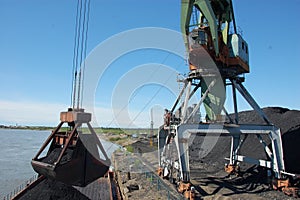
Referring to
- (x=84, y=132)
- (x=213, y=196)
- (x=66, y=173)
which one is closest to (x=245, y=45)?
(x=213, y=196)

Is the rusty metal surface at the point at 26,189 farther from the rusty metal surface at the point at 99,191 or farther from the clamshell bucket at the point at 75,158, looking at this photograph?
the clamshell bucket at the point at 75,158

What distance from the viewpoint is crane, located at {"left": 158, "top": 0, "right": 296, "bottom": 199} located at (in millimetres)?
12062

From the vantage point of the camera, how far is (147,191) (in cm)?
1205

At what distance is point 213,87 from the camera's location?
45.4 feet

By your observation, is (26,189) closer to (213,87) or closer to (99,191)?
(99,191)

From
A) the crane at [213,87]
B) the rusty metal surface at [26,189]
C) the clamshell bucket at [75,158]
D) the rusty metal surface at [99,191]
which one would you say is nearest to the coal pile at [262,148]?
the crane at [213,87]

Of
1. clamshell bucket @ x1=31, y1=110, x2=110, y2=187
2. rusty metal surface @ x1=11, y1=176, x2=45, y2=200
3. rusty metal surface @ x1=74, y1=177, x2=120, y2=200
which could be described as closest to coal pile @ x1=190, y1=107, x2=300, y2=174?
rusty metal surface @ x1=74, y1=177, x2=120, y2=200

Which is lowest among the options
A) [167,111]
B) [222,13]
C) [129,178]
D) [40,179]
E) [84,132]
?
[129,178]

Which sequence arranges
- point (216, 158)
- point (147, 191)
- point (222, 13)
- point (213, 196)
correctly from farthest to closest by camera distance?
point (216, 158) → point (222, 13) → point (147, 191) → point (213, 196)

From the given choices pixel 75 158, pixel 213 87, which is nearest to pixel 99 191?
pixel 75 158

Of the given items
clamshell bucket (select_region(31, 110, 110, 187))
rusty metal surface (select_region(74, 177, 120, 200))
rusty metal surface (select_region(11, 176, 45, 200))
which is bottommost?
rusty metal surface (select_region(74, 177, 120, 200))

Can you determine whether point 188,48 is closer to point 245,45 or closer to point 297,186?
point 245,45

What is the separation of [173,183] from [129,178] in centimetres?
330

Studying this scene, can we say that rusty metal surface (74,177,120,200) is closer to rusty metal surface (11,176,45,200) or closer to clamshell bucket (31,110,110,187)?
rusty metal surface (11,176,45,200)
